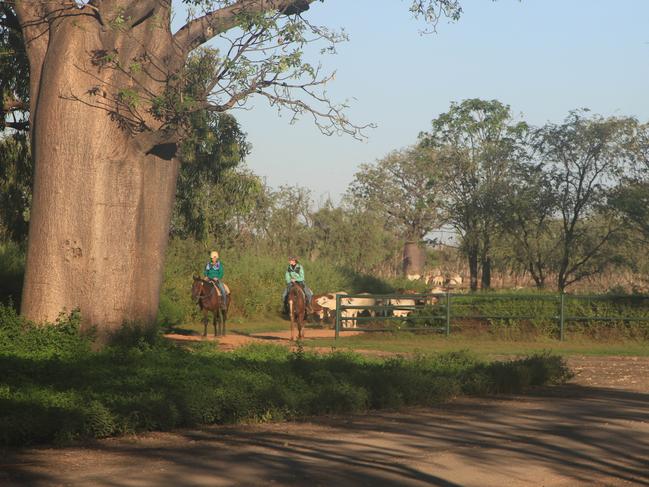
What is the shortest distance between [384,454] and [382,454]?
18 mm

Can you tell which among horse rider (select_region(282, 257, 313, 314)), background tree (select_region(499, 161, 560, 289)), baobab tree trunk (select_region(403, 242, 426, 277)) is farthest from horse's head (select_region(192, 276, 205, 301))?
baobab tree trunk (select_region(403, 242, 426, 277))

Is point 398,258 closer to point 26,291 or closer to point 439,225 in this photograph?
point 439,225

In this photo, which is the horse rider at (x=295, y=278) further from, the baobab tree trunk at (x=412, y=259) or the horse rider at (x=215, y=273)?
the baobab tree trunk at (x=412, y=259)

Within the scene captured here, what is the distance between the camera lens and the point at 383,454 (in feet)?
33.5

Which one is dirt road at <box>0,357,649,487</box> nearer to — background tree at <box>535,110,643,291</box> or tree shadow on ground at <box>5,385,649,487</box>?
tree shadow on ground at <box>5,385,649,487</box>

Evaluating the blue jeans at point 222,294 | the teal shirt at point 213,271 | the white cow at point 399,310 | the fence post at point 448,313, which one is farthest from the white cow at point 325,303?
the fence post at point 448,313

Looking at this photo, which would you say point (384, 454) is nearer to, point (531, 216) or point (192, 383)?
point (192, 383)

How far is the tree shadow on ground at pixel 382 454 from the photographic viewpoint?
8.97 m

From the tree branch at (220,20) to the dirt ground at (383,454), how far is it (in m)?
8.27

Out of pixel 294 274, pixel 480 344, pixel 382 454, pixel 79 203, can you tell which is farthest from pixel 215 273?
pixel 382 454

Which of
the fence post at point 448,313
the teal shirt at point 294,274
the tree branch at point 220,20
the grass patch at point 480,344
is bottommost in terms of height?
the grass patch at point 480,344

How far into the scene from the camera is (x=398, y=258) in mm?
82312

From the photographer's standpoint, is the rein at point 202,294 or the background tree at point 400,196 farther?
the background tree at point 400,196

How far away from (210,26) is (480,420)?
9528 millimetres
